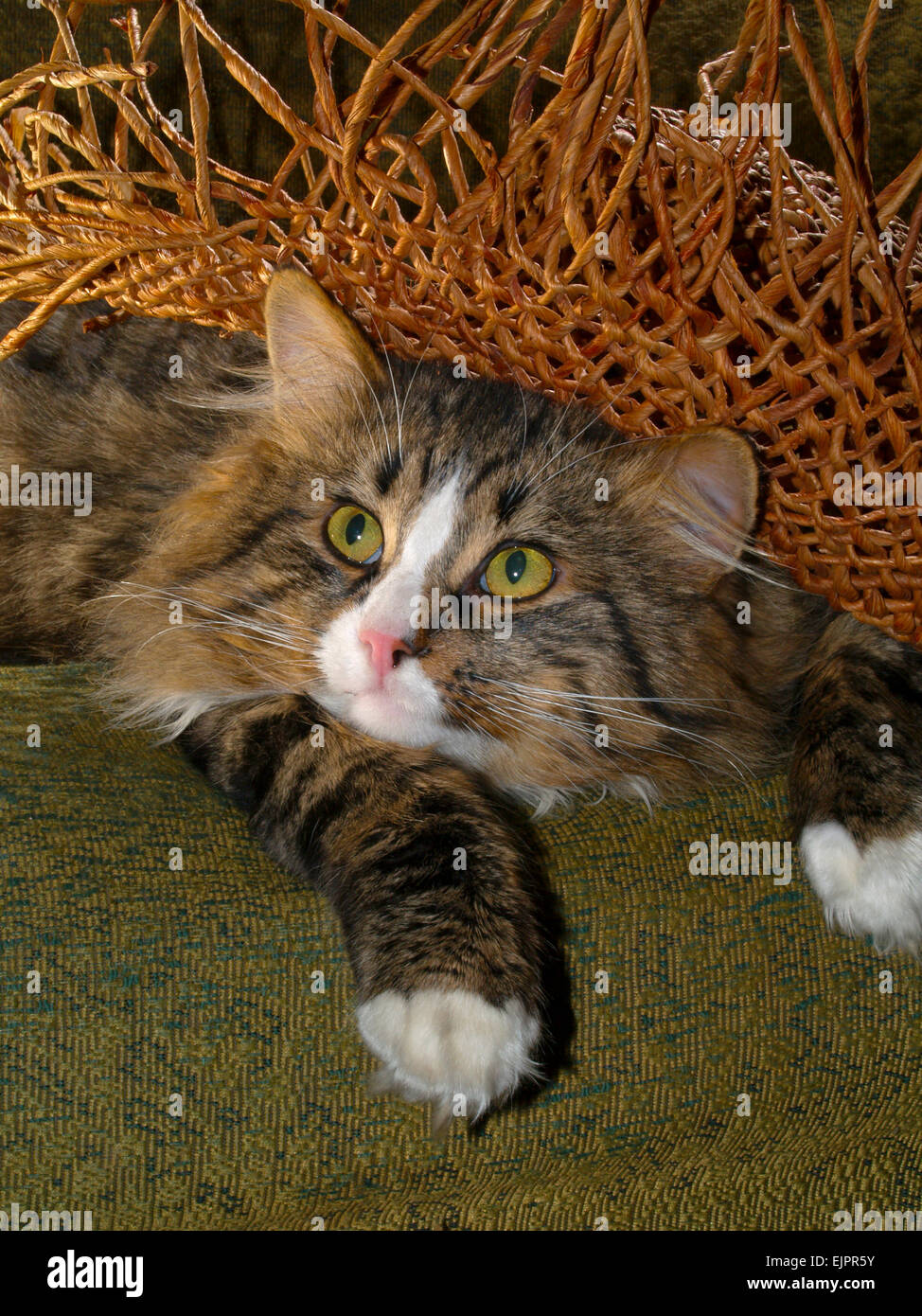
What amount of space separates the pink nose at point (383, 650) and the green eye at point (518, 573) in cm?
14

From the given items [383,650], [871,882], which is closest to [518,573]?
[383,650]

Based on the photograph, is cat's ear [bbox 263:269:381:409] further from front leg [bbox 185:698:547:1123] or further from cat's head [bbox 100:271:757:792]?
front leg [bbox 185:698:547:1123]

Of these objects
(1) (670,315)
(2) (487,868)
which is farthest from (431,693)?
(1) (670,315)

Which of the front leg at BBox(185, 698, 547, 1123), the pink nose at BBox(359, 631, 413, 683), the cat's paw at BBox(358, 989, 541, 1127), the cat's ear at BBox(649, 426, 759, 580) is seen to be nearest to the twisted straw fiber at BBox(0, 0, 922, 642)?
the cat's ear at BBox(649, 426, 759, 580)

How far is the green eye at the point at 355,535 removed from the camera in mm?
1163

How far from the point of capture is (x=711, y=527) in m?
1.11

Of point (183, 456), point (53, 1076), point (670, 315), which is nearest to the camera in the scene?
point (53, 1076)

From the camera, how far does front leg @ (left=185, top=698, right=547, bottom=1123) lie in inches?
34.0

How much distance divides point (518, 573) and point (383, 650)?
190 millimetres

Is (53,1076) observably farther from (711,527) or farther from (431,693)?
(711,527)

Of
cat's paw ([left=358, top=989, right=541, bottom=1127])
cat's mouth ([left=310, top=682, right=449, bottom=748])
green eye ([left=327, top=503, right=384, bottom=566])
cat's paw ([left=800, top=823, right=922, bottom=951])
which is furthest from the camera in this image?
green eye ([left=327, top=503, right=384, bottom=566])

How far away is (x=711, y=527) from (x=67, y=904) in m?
0.73

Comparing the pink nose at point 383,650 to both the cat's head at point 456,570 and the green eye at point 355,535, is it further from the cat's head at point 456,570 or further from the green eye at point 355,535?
the green eye at point 355,535

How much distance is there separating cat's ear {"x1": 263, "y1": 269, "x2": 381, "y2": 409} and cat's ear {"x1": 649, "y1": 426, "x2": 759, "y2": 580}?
1.22 feet
